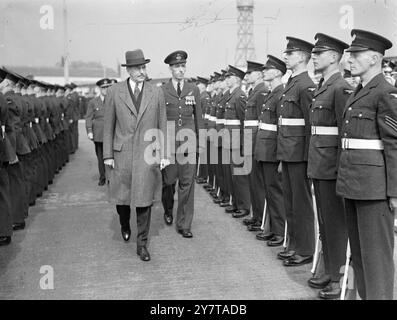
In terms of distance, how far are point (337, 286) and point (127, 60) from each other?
10.2 feet

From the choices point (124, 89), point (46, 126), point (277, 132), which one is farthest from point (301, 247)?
point (46, 126)

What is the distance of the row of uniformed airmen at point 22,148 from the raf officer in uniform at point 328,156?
3541mm

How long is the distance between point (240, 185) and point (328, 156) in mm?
3140

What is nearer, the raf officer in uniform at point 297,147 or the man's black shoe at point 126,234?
the raf officer in uniform at point 297,147

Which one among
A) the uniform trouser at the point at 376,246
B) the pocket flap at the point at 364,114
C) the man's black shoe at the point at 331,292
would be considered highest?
the pocket flap at the point at 364,114

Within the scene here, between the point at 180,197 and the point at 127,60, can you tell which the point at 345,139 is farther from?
the point at 180,197

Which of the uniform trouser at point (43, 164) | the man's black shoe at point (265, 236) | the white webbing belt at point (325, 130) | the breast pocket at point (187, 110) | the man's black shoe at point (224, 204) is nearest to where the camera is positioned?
the white webbing belt at point (325, 130)

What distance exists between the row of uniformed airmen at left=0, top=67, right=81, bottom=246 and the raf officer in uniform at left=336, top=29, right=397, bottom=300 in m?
3.96

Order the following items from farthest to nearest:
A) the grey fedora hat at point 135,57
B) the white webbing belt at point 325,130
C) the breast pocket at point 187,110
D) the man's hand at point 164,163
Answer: the breast pocket at point 187,110 → the man's hand at point 164,163 → the grey fedora hat at point 135,57 → the white webbing belt at point 325,130

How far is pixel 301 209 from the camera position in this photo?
513 centimetres

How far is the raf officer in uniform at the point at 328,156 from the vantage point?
14.2ft

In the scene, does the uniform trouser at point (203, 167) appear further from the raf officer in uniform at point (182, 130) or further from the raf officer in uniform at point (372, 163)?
the raf officer in uniform at point (372, 163)

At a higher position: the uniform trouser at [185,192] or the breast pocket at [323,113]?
the breast pocket at [323,113]

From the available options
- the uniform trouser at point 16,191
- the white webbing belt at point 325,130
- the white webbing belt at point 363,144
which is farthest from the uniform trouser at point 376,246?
the uniform trouser at point 16,191
